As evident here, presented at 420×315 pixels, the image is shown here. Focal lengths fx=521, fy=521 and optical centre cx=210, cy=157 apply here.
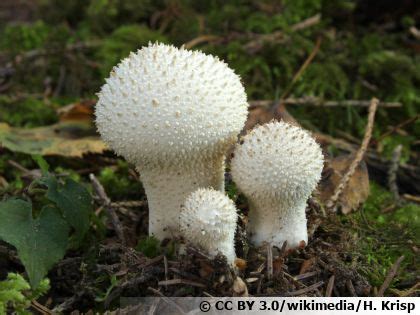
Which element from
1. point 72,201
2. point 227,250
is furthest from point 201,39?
point 227,250

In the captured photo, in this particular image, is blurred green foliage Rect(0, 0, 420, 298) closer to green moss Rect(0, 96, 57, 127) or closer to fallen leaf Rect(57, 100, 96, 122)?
green moss Rect(0, 96, 57, 127)

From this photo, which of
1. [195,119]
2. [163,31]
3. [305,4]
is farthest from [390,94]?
[195,119]

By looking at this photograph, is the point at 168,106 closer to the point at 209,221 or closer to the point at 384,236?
the point at 209,221

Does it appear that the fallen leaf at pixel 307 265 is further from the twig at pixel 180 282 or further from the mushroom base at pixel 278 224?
the twig at pixel 180 282

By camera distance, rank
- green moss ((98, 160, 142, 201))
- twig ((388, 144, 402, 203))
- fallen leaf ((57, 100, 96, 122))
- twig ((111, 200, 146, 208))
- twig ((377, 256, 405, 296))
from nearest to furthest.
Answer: twig ((377, 256, 405, 296)), twig ((111, 200, 146, 208)), green moss ((98, 160, 142, 201)), twig ((388, 144, 402, 203)), fallen leaf ((57, 100, 96, 122))

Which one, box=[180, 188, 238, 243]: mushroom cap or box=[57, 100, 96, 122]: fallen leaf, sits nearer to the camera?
box=[180, 188, 238, 243]: mushroom cap

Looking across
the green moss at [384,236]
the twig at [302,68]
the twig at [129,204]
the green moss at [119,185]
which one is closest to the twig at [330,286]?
the green moss at [384,236]

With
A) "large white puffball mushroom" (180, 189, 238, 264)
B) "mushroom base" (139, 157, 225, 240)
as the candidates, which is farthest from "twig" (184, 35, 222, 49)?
"large white puffball mushroom" (180, 189, 238, 264)
